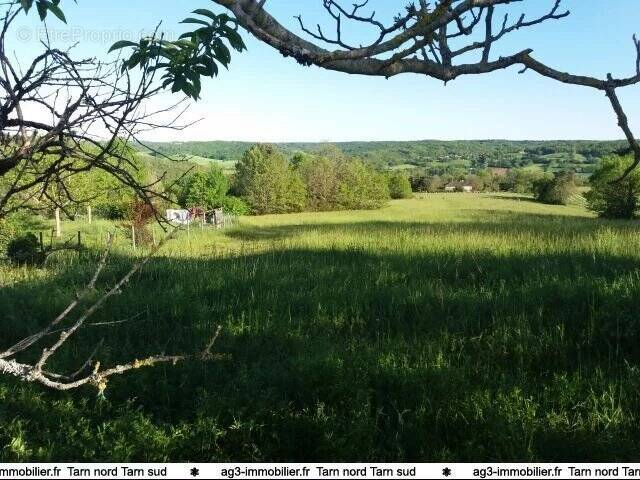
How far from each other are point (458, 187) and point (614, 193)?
57898 mm

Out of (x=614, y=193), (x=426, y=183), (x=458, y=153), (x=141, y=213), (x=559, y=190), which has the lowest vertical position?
(x=426, y=183)

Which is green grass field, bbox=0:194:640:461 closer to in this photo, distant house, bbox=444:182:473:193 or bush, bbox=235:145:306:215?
bush, bbox=235:145:306:215

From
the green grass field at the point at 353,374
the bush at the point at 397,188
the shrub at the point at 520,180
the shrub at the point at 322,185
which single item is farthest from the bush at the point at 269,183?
the green grass field at the point at 353,374

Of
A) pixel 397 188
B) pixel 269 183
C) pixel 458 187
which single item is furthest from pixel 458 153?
pixel 269 183

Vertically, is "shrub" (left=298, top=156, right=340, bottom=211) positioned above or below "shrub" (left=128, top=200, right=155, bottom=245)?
below

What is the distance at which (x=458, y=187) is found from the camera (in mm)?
101375

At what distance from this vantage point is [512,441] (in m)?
3.75

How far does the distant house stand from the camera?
100438mm

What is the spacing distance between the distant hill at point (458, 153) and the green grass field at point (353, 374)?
75.2 m

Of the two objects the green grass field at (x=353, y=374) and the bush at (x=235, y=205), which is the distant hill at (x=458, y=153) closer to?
the bush at (x=235, y=205)

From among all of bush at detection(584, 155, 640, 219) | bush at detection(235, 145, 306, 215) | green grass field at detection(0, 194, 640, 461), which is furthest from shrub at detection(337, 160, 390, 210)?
green grass field at detection(0, 194, 640, 461)

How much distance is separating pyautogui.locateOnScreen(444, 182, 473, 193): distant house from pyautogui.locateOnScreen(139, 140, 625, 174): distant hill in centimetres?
1483

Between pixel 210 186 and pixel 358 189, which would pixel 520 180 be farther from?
pixel 210 186

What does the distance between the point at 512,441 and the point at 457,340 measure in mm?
2167
